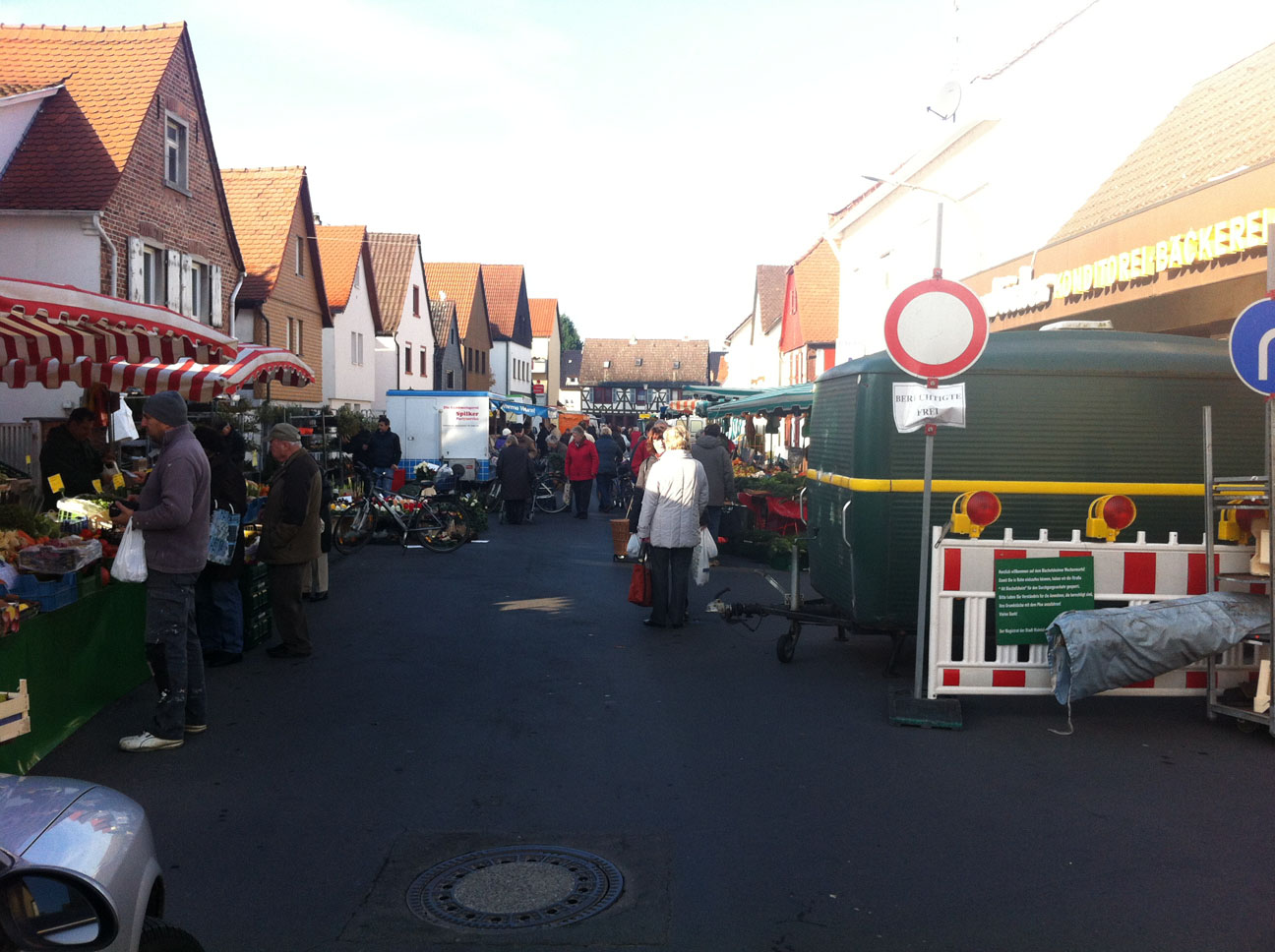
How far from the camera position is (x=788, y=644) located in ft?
28.9

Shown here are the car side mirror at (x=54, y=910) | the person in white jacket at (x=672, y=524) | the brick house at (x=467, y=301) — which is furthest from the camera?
the brick house at (x=467, y=301)

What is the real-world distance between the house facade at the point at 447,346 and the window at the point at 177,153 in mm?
28106

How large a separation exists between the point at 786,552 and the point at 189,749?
382 inches

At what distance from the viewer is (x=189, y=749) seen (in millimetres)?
6371

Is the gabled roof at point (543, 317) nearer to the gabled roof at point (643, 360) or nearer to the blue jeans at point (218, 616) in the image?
the gabled roof at point (643, 360)

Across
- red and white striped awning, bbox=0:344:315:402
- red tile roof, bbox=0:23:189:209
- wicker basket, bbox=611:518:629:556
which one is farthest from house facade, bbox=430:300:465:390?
red and white striped awning, bbox=0:344:315:402

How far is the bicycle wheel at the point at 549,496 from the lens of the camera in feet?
82.5

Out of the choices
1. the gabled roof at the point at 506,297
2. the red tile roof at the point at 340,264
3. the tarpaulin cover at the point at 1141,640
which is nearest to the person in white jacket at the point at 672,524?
the tarpaulin cover at the point at 1141,640

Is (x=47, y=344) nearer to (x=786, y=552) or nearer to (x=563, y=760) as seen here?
(x=563, y=760)

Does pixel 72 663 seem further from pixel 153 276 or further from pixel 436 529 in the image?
pixel 153 276

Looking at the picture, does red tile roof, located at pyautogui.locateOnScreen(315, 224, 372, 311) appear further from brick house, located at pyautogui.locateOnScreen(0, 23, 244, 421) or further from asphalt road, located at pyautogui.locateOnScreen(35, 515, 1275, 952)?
asphalt road, located at pyautogui.locateOnScreen(35, 515, 1275, 952)

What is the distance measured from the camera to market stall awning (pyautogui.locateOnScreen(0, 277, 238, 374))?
7.96 meters

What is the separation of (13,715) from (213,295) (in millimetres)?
23423

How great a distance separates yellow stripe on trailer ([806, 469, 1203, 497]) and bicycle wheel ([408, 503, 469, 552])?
953cm
